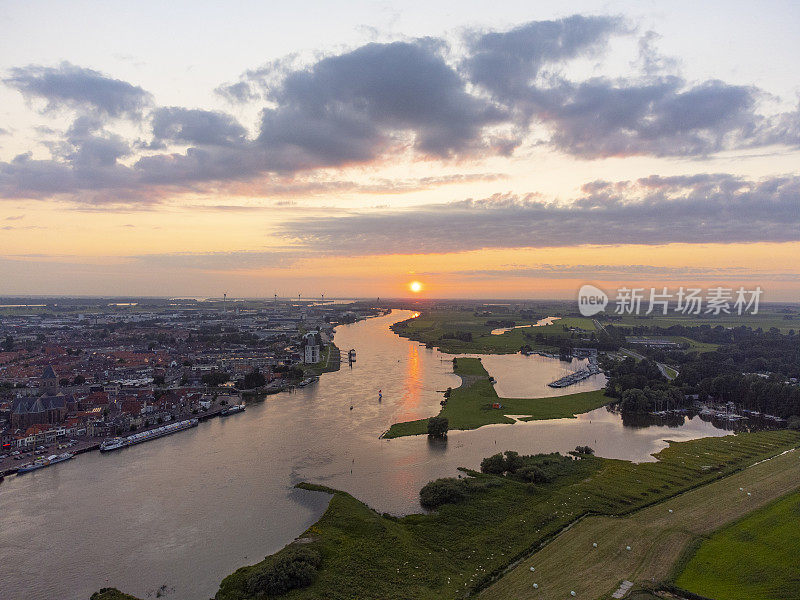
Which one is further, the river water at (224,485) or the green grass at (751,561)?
the river water at (224,485)

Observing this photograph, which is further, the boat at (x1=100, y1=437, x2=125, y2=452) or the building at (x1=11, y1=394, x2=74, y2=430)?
the building at (x1=11, y1=394, x2=74, y2=430)

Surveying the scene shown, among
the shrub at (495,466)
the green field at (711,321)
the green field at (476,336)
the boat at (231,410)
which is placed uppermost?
the green field at (711,321)

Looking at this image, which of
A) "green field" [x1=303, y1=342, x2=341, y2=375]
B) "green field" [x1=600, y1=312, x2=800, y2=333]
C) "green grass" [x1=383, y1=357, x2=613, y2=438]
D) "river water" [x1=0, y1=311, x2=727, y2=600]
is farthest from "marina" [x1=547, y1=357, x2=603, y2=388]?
"green field" [x1=600, y1=312, x2=800, y2=333]

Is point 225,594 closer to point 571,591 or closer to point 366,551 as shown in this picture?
point 366,551

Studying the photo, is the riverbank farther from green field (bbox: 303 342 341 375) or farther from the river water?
green field (bbox: 303 342 341 375)

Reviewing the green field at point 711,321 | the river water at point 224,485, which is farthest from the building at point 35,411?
the green field at point 711,321

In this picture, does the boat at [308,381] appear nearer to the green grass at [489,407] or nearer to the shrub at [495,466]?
the green grass at [489,407]

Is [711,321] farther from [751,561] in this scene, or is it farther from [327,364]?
[751,561]
